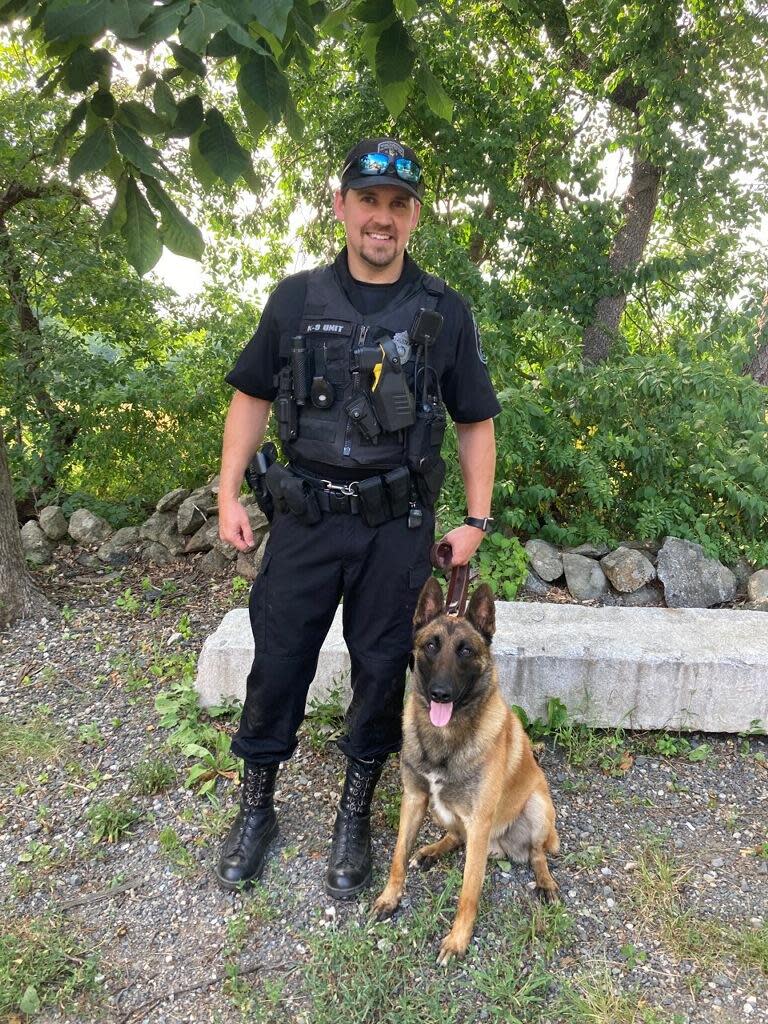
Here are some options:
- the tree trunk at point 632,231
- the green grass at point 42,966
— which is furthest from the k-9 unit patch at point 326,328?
the tree trunk at point 632,231

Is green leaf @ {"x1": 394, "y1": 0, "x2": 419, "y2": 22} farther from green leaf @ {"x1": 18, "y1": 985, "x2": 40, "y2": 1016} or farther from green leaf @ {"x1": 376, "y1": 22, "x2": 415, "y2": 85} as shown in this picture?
green leaf @ {"x1": 18, "y1": 985, "x2": 40, "y2": 1016}

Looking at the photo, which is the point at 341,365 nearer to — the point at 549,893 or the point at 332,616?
the point at 332,616

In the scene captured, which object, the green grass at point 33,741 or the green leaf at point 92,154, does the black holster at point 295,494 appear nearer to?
the green leaf at point 92,154

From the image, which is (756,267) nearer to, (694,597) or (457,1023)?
(694,597)

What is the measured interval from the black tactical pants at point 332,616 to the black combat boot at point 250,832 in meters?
0.10

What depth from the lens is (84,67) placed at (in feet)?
5.31

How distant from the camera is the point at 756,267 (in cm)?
561

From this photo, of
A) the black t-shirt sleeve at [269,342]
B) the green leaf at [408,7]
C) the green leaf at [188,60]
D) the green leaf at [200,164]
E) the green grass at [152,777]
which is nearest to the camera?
the green leaf at [188,60]

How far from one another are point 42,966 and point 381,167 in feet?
9.31

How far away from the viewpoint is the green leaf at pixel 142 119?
165 cm

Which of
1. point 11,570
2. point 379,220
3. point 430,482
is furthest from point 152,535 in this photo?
point 379,220

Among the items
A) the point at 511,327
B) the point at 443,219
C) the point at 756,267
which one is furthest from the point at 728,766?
the point at 443,219

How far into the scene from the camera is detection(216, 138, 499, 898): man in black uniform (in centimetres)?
230

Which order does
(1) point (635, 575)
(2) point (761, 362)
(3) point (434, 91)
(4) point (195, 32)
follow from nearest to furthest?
(4) point (195, 32) → (3) point (434, 91) → (1) point (635, 575) → (2) point (761, 362)
